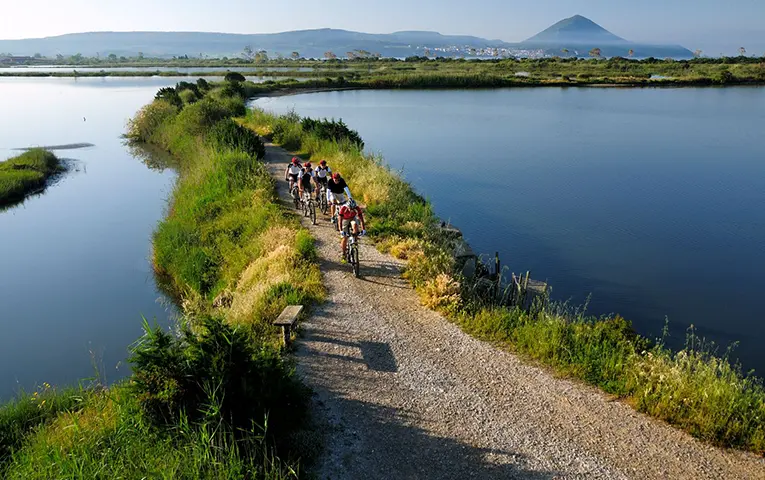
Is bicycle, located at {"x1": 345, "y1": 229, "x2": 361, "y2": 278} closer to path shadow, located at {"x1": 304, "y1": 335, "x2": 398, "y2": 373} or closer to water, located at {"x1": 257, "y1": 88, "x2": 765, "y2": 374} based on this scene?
path shadow, located at {"x1": 304, "y1": 335, "x2": 398, "y2": 373}

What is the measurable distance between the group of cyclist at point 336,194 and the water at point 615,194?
24.5ft

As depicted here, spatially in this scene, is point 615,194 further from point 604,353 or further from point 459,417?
point 459,417

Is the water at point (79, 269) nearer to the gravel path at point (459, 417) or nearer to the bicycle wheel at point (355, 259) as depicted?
the gravel path at point (459, 417)

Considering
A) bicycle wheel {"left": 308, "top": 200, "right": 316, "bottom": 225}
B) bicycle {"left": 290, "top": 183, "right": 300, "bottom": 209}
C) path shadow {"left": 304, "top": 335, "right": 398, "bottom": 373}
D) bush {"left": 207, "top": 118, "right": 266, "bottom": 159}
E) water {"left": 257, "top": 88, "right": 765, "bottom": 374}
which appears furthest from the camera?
bush {"left": 207, "top": 118, "right": 266, "bottom": 159}

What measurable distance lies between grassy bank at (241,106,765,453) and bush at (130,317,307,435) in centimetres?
570

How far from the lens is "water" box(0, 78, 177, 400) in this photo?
622 inches

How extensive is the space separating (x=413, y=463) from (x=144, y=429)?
13.5ft

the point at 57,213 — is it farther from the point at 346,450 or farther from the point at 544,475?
the point at 544,475

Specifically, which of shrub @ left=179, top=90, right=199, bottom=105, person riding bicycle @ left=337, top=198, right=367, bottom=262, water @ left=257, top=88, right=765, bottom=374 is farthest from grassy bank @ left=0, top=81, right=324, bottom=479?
shrub @ left=179, top=90, right=199, bottom=105

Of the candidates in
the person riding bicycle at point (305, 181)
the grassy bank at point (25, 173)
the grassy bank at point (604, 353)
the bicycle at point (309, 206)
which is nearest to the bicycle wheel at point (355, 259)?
the grassy bank at point (604, 353)

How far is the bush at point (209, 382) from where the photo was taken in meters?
8.02

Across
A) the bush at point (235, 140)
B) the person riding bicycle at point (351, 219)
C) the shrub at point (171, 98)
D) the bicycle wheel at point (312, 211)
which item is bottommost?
the bicycle wheel at point (312, 211)

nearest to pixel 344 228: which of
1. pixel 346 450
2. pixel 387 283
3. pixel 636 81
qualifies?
pixel 387 283

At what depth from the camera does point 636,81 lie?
91625 mm
